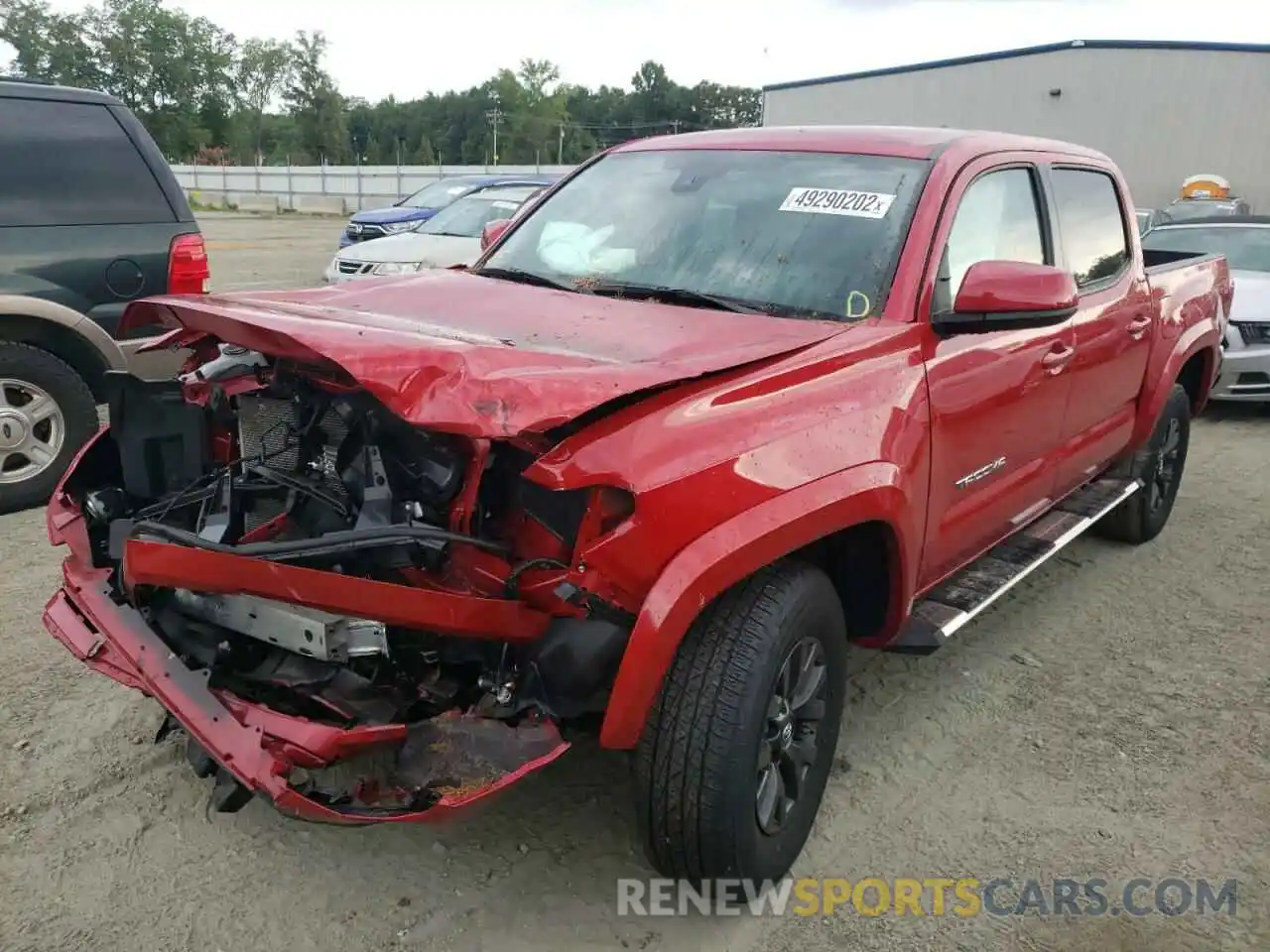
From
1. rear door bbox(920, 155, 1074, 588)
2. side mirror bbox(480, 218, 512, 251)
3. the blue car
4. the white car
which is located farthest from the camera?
the blue car

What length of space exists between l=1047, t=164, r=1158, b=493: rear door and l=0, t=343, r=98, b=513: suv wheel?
178 inches

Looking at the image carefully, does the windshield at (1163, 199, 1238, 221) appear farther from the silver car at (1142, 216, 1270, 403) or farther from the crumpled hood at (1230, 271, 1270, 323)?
the crumpled hood at (1230, 271, 1270, 323)

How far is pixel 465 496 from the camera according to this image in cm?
233

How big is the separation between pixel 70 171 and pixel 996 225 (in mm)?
4419

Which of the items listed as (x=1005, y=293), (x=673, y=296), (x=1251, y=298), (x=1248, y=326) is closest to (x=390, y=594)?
(x=673, y=296)

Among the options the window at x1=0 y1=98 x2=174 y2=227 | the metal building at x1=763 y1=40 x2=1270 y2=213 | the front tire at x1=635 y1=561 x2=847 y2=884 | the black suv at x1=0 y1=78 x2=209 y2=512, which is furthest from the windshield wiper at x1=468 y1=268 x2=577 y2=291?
the metal building at x1=763 y1=40 x2=1270 y2=213

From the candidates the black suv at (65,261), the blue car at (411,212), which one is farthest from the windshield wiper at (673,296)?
the blue car at (411,212)

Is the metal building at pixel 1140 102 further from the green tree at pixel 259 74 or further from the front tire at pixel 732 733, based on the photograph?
the green tree at pixel 259 74

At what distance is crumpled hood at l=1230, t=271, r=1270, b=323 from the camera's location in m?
8.22

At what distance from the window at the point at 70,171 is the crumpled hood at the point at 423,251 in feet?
15.6

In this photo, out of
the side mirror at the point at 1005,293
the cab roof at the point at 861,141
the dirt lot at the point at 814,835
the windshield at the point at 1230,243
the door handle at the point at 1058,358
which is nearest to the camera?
the dirt lot at the point at 814,835

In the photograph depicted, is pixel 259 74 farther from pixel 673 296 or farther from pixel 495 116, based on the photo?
pixel 673 296

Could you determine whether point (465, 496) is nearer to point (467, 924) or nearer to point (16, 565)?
point (467, 924)

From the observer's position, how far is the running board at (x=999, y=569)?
3.03 meters
